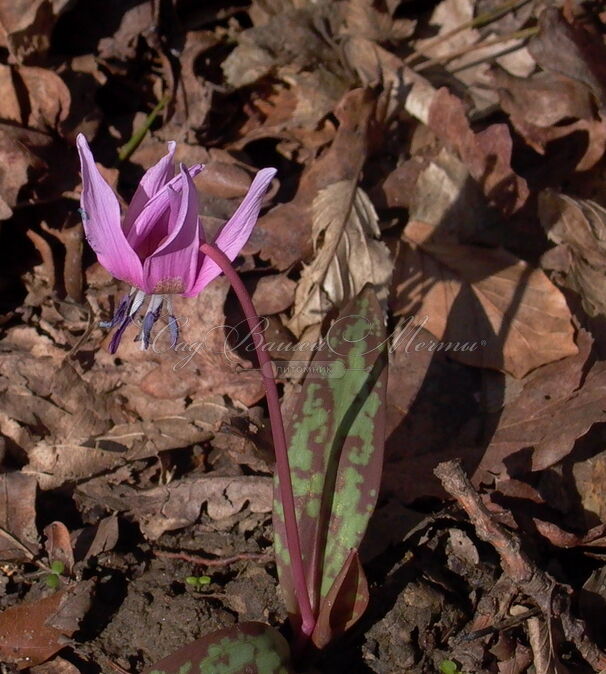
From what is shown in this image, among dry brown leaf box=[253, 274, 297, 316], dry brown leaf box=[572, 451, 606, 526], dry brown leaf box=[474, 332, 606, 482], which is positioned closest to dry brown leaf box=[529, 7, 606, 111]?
dry brown leaf box=[474, 332, 606, 482]

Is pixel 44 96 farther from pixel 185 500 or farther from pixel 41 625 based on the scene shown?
pixel 41 625

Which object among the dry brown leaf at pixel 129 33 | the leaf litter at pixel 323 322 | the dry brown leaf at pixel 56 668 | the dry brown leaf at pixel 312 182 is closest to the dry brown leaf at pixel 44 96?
the leaf litter at pixel 323 322

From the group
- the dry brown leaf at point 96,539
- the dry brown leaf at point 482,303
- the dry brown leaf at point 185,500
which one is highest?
the dry brown leaf at point 482,303

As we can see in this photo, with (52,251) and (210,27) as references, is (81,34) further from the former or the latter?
(52,251)

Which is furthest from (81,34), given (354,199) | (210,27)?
(354,199)

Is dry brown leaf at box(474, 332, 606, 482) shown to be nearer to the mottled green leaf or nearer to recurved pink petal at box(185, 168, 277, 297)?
the mottled green leaf

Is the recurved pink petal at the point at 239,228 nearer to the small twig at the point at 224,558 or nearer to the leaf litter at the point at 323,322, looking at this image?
the leaf litter at the point at 323,322
